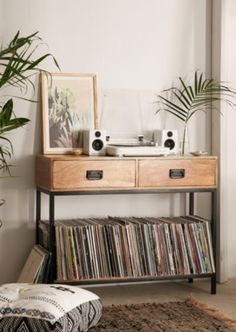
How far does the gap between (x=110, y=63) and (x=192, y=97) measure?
0.58 meters

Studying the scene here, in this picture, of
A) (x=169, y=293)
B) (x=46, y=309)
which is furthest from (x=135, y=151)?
(x=46, y=309)

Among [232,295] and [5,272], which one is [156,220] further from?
[5,272]

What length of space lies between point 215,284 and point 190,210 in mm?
589

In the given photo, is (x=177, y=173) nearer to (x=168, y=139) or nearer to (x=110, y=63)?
(x=168, y=139)

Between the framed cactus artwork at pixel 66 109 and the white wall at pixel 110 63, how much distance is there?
0.20 ft

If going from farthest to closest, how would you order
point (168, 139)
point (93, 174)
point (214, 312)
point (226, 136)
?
point (226, 136) < point (168, 139) < point (93, 174) < point (214, 312)

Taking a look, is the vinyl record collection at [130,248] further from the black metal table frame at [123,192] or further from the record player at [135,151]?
the record player at [135,151]

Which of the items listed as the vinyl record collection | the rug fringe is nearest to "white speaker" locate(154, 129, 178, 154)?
the vinyl record collection

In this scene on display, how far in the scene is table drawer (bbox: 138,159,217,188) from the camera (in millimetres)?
4312

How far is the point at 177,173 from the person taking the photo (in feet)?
14.4

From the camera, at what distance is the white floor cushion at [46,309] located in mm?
3221

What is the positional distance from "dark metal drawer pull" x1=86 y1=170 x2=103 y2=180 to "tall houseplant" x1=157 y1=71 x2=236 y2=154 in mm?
784

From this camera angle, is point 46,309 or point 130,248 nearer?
point 46,309

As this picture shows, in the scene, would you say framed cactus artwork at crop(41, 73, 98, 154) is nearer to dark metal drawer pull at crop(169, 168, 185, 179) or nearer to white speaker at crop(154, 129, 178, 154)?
white speaker at crop(154, 129, 178, 154)
